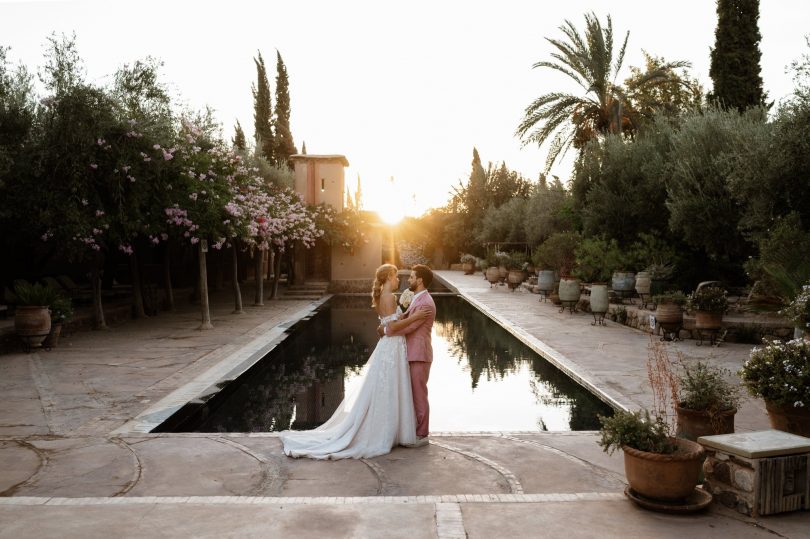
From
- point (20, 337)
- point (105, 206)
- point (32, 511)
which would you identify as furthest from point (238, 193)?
point (32, 511)

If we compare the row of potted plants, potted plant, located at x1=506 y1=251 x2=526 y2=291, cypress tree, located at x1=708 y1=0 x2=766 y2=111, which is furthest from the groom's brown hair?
potted plant, located at x1=506 y1=251 x2=526 y2=291

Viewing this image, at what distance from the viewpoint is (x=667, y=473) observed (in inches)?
164

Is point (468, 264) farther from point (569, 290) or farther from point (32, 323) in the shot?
point (32, 323)

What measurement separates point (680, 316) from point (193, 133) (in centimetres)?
1128

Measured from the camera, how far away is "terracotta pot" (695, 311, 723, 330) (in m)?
11.3

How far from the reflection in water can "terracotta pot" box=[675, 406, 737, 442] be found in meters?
2.29

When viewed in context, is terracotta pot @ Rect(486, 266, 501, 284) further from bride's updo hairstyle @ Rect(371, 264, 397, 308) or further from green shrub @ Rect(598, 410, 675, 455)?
green shrub @ Rect(598, 410, 675, 455)

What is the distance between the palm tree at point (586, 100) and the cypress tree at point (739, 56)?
4131mm

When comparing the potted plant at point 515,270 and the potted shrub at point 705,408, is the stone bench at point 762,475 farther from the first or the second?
the potted plant at point 515,270

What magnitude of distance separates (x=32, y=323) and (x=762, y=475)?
1168cm

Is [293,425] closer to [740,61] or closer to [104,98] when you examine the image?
[104,98]

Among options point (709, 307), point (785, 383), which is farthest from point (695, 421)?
point (709, 307)

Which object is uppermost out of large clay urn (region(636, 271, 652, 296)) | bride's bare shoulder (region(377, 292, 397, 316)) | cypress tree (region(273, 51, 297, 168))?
cypress tree (region(273, 51, 297, 168))

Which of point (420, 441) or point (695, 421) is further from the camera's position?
point (420, 441)
